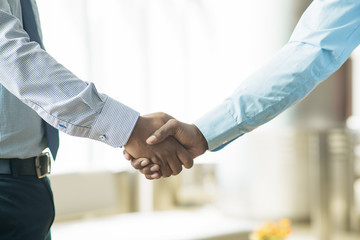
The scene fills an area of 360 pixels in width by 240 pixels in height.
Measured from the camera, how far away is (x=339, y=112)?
520 cm

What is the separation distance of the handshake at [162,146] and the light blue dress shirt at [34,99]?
190mm

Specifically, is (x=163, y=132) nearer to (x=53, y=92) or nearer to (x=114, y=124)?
(x=114, y=124)

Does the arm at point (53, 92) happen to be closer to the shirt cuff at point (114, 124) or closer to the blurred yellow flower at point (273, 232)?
the shirt cuff at point (114, 124)

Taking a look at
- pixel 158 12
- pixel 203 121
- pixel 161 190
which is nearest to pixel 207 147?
pixel 203 121

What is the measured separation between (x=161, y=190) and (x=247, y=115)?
101 inches

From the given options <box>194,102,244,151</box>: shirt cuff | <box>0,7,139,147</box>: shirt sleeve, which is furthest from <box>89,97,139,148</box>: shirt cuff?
<box>194,102,244,151</box>: shirt cuff

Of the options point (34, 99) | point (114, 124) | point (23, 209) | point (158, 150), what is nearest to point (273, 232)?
point (158, 150)

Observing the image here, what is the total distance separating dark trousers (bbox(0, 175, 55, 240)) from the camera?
1513 millimetres

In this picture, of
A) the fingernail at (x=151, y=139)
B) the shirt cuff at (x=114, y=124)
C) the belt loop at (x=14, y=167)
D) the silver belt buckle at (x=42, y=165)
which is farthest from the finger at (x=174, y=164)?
the belt loop at (x=14, y=167)

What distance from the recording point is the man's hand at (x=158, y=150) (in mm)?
1794

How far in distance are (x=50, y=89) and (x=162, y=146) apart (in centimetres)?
51

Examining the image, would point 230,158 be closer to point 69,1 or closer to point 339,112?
point 339,112

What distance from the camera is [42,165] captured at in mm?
1626

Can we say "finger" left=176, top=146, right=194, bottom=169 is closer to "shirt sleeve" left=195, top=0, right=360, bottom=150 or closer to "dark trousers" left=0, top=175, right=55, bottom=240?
"shirt sleeve" left=195, top=0, right=360, bottom=150
